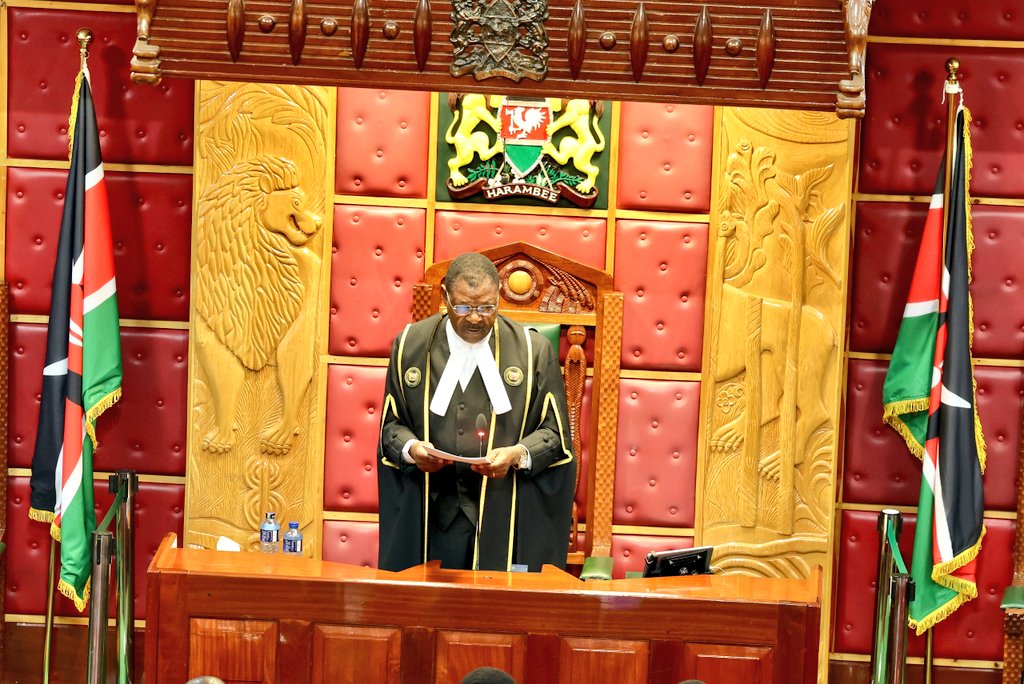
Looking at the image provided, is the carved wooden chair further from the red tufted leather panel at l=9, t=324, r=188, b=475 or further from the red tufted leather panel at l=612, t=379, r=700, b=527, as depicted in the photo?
the red tufted leather panel at l=9, t=324, r=188, b=475

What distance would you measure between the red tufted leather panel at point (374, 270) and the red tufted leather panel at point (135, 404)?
714 mm

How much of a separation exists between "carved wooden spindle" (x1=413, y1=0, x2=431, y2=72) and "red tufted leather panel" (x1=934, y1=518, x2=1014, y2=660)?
3150 mm

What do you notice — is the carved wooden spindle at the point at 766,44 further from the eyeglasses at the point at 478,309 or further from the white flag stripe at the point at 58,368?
the white flag stripe at the point at 58,368

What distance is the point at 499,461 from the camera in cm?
484

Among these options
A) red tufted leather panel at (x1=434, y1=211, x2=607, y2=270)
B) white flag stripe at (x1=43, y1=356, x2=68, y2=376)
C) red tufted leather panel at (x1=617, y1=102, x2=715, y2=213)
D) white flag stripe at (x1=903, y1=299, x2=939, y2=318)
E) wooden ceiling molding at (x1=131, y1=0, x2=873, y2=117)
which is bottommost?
white flag stripe at (x1=43, y1=356, x2=68, y2=376)

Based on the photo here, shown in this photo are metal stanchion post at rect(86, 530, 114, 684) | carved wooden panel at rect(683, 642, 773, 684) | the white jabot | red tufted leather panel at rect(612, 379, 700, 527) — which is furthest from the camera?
red tufted leather panel at rect(612, 379, 700, 527)

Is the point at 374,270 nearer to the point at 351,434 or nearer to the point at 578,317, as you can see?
the point at 351,434

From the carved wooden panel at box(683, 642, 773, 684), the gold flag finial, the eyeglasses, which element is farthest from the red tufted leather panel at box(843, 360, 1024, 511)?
the gold flag finial

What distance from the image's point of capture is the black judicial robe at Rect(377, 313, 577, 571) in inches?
203

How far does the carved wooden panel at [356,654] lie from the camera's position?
4.18 m

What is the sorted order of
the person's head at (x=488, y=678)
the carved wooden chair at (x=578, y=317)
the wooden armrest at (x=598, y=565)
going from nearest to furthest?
the person's head at (x=488, y=678)
the wooden armrest at (x=598, y=565)
the carved wooden chair at (x=578, y=317)

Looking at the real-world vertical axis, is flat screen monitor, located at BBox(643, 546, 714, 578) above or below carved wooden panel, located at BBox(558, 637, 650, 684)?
above

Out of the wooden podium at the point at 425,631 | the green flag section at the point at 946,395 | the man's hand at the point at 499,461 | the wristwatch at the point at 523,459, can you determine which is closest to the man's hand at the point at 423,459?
the man's hand at the point at 499,461

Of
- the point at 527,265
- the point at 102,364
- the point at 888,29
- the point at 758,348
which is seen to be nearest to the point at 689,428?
the point at 758,348
